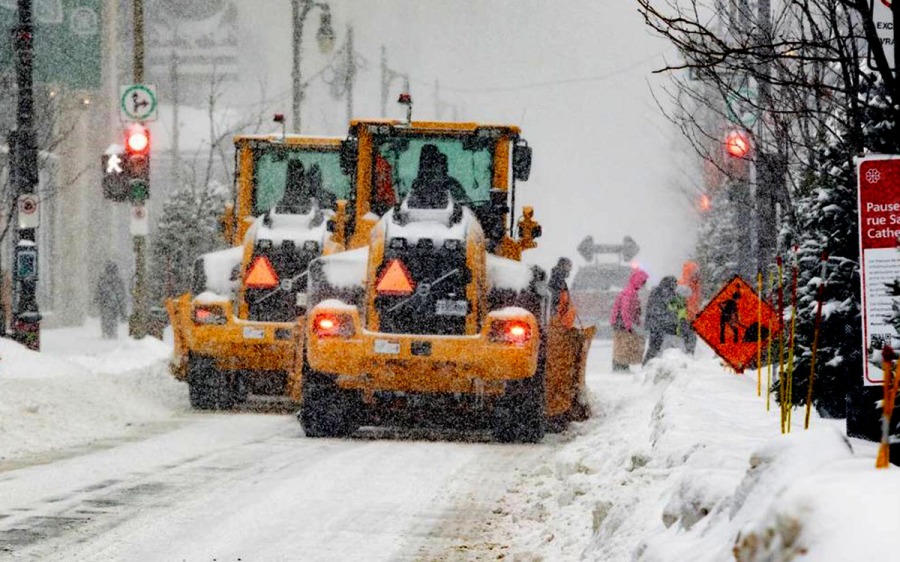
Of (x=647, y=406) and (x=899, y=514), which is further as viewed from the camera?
(x=647, y=406)

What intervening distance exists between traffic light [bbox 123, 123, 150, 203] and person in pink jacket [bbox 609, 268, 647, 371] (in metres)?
8.75

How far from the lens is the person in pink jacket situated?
26078 millimetres

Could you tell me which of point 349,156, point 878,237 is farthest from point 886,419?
point 349,156

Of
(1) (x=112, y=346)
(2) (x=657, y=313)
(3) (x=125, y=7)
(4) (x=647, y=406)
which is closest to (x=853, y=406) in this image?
(4) (x=647, y=406)

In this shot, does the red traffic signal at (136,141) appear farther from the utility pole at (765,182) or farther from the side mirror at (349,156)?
the utility pole at (765,182)

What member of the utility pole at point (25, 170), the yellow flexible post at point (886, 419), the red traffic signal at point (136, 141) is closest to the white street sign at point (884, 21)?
the yellow flexible post at point (886, 419)

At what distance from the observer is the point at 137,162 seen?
20.8 m

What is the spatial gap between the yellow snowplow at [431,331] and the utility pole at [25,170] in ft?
16.6

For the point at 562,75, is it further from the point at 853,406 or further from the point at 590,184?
the point at 853,406

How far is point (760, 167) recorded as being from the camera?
1717cm

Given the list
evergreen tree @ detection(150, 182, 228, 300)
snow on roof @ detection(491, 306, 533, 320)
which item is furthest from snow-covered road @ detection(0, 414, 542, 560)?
evergreen tree @ detection(150, 182, 228, 300)

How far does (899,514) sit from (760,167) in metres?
13.9

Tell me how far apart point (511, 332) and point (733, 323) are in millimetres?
3108

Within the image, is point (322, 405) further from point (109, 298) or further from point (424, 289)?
point (109, 298)
